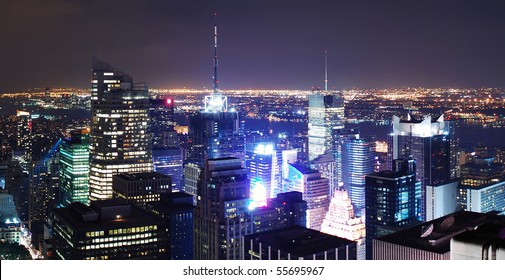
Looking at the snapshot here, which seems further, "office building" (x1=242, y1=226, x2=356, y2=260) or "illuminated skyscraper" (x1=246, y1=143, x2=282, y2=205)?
"illuminated skyscraper" (x1=246, y1=143, x2=282, y2=205)

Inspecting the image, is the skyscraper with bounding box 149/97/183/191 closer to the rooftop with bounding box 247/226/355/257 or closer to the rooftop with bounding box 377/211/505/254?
the rooftop with bounding box 247/226/355/257

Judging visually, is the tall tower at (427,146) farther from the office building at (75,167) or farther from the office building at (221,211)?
the office building at (75,167)

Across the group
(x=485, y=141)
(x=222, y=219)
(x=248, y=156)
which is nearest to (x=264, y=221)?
(x=222, y=219)

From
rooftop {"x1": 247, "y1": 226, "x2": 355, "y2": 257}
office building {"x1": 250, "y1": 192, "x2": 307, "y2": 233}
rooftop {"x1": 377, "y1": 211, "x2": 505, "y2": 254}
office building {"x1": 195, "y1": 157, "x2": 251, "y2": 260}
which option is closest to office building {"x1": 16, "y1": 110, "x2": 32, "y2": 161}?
office building {"x1": 195, "y1": 157, "x2": 251, "y2": 260}

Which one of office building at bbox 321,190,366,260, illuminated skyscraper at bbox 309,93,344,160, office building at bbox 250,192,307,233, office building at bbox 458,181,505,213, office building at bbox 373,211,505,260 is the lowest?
office building at bbox 321,190,366,260

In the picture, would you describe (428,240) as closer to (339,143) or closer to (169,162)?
(169,162)

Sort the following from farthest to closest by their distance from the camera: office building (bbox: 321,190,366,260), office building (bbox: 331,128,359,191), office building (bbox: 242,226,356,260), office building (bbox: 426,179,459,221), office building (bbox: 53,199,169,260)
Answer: office building (bbox: 331,128,359,191), office building (bbox: 321,190,366,260), office building (bbox: 426,179,459,221), office building (bbox: 53,199,169,260), office building (bbox: 242,226,356,260)
